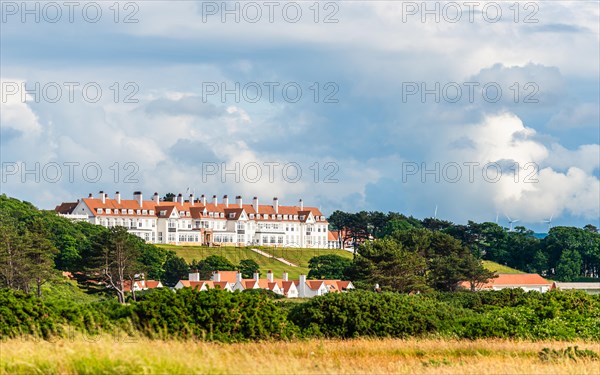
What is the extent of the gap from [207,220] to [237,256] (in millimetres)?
22665

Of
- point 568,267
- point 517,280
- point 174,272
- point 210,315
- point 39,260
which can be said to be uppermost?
A: point 39,260

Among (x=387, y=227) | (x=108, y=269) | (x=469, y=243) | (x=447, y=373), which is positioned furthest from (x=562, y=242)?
(x=447, y=373)

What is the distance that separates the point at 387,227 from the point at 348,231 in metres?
15.6

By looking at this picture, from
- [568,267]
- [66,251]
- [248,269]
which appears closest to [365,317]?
[66,251]

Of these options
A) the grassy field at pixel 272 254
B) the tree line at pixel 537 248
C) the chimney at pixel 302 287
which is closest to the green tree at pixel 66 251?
the grassy field at pixel 272 254

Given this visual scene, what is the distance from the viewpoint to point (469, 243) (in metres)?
151

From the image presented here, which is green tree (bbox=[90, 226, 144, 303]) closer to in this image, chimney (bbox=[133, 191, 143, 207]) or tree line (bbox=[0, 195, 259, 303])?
tree line (bbox=[0, 195, 259, 303])

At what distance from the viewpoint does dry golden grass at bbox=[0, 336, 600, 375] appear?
615 inches

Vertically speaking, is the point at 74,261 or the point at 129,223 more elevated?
the point at 129,223

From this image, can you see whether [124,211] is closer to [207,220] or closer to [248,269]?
[207,220]

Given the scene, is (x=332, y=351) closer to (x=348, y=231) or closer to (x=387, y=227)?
(x=387, y=227)

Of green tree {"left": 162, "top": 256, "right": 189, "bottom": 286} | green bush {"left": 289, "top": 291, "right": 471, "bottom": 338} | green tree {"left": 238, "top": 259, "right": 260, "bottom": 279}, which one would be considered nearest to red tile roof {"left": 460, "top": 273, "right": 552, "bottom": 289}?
green tree {"left": 238, "top": 259, "right": 260, "bottom": 279}

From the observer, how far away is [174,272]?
353ft

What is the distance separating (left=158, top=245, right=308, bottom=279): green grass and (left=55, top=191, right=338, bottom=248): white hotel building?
9957 millimetres
